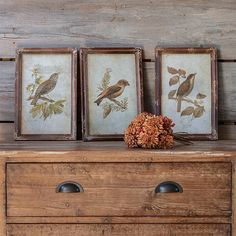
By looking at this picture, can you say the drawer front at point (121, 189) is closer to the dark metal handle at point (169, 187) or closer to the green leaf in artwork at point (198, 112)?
the dark metal handle at point (169, 187)

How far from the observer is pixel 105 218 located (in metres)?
1.40

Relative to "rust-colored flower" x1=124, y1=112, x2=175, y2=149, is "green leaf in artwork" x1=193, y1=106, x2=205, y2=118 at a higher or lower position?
higher

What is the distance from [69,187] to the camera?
1388mm

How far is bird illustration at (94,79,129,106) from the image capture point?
1729 mm

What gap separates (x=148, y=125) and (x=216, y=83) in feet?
1.31

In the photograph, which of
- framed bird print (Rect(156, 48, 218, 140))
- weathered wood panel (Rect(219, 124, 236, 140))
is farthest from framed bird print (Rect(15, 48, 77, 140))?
weathered wood panel (Rect(219, 124, 236, 140))

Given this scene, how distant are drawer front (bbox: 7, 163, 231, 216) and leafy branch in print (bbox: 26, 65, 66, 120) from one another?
1.17ft

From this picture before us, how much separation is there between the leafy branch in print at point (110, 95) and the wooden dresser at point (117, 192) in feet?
1.15

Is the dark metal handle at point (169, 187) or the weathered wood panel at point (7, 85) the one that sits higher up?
the weathered wood panel at point (7, 85)

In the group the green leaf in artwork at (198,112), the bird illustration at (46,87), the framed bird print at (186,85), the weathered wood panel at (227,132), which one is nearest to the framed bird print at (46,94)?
the bird illustration at (46,87)

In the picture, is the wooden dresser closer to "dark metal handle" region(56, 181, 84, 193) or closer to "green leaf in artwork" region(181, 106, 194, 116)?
"dark metal handle" region(56, 181, 84, 193)

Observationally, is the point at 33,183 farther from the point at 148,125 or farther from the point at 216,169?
the point at 216,169

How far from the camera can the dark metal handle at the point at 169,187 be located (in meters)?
1.38

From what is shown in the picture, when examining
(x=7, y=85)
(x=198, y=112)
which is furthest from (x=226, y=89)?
(x=7, y=85)
